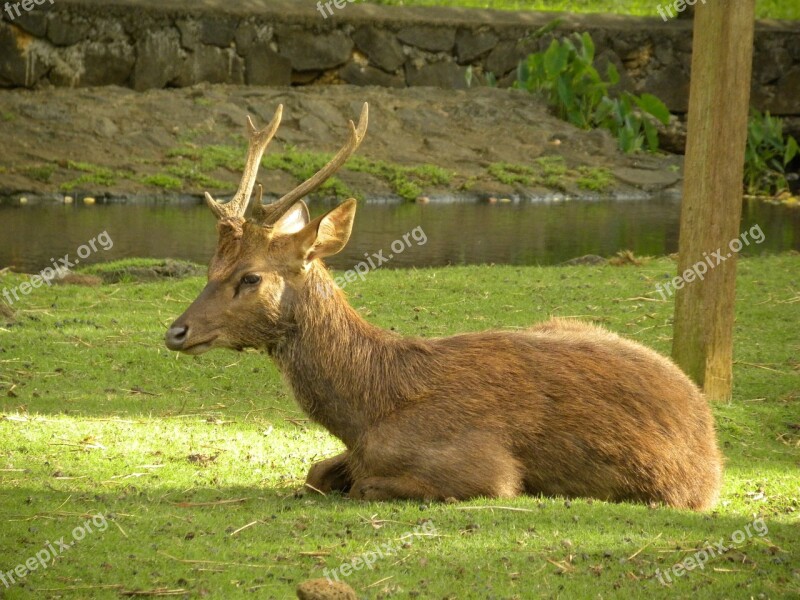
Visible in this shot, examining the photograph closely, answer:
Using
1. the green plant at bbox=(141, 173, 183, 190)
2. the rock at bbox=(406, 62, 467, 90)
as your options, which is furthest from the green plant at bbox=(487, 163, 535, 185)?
the green plant at bbox=(141, 173, 183, 190)

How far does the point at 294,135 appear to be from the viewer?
20.5 metres

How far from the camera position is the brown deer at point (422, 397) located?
19.2ft

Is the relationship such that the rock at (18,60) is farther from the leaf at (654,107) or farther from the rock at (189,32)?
the leaf at (654,107)

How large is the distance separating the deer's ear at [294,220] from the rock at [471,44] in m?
18.7

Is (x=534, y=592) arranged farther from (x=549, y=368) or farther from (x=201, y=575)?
(x=549, y=368)

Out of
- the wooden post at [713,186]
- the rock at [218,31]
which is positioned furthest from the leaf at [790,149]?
the wooden post at [713,186]

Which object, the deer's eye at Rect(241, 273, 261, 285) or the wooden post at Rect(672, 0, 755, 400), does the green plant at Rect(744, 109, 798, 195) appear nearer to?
the wooden post at Rect(672, 0, 755, 400)

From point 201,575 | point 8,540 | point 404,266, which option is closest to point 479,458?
point 201,575

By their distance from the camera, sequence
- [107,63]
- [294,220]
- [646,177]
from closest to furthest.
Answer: [294,220], [107,63], [646,177]

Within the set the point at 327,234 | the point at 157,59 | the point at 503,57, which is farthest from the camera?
the point at 503,57

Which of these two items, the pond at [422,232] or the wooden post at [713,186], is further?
the pond at [422,232]

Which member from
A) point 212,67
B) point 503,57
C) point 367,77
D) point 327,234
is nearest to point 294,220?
point 327,234

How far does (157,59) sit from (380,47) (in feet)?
14.1

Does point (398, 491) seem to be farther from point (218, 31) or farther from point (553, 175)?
point (218, 31)
